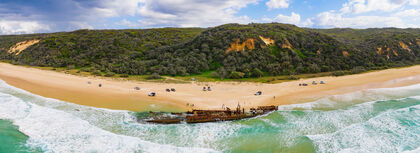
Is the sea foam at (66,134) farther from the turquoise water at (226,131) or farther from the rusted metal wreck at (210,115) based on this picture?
the rusted metal wreck at (210,115)

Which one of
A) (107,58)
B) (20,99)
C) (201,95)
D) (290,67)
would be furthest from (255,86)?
(107,58)

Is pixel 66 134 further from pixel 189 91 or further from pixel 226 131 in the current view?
pixel 189 91

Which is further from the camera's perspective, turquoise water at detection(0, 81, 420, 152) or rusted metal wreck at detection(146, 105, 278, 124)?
rusted metal wreck at detection(146, 105, 278, 124)

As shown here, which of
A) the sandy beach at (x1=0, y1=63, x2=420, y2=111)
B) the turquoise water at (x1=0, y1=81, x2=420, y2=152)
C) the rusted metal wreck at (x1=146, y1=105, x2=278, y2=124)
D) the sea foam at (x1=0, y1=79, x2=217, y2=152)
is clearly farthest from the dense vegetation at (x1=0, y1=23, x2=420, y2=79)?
the sea foam at (x1=0, y1=79, x2=217, y2=152)

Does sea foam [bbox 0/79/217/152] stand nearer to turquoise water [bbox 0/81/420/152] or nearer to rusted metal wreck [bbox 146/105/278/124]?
turquoise water [bbox 0/81/420/152]

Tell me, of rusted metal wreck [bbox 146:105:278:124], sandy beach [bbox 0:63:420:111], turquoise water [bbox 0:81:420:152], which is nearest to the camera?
turquoise water [bbox 0:81:420:152]

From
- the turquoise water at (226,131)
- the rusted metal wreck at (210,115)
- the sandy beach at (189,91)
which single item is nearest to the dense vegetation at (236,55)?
the sandy beach at (189,91)

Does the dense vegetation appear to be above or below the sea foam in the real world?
above

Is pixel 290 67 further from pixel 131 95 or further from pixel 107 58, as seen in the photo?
pixel 107 58
